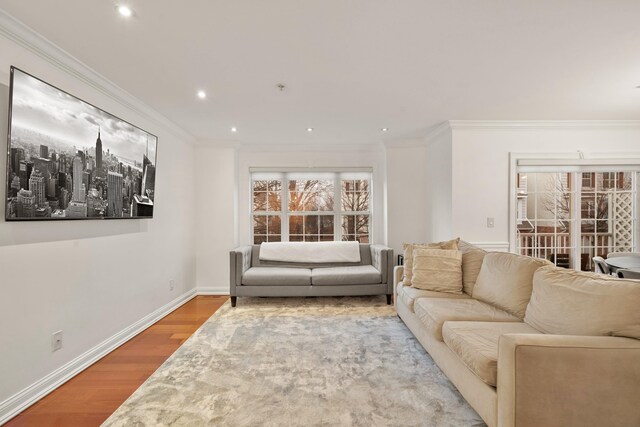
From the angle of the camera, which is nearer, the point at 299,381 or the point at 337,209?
the point at 299,381

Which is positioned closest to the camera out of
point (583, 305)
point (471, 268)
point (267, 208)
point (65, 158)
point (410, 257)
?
point (583, 305)

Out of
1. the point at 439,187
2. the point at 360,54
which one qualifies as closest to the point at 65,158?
the point at 360,54

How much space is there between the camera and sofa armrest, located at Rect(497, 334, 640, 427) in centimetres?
137

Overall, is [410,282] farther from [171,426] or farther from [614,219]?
[614,219]

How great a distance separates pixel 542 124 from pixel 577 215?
1.29 metres

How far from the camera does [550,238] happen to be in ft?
13.1

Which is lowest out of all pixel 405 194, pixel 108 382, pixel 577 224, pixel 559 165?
pixel 108 382

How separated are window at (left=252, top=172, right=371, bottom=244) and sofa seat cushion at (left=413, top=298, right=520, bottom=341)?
262 cm

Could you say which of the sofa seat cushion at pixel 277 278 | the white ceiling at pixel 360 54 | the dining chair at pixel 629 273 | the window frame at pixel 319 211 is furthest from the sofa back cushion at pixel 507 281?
the window frame at pixel 319 211

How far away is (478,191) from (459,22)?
8.02ft

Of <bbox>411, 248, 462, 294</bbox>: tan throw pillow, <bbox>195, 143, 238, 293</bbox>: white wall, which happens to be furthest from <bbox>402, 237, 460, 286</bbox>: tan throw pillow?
<bbox>195, 143, 238, 293</bbox>: white wall

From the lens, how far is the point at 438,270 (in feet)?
9.86

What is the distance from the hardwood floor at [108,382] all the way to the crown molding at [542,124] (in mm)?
3949

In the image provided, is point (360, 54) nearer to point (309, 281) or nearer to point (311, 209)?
point (309, 281)
